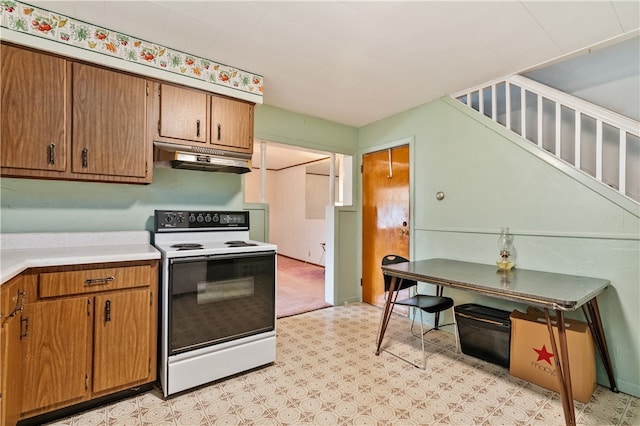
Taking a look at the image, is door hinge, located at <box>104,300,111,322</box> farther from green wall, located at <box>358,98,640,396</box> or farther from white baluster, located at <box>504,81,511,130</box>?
white baluster, located at <box>504,81,511,130</box>

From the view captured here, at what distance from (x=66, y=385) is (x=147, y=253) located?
2.66ft

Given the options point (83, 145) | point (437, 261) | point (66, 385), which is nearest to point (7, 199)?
point (83, 145)

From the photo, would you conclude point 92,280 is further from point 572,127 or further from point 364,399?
point 572,127

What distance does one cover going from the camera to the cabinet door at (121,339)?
179 cm

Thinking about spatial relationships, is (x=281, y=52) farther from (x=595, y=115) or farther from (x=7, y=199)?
(x=595, y=115)

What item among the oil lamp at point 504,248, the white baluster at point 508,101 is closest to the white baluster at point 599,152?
the white baluster at point 508,101

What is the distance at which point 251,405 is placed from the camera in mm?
1872

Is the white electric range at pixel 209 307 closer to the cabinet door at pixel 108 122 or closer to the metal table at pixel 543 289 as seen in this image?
the cabinet door at pixel 108 122

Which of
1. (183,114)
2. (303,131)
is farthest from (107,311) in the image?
(303,131)

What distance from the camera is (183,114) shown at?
2.37 m

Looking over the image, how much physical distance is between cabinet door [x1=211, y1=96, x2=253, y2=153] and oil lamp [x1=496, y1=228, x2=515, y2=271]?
230 cm

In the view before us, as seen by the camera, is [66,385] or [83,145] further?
[83,145]

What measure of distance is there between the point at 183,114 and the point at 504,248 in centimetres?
284

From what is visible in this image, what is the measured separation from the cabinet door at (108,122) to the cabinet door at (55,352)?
0.91 m
